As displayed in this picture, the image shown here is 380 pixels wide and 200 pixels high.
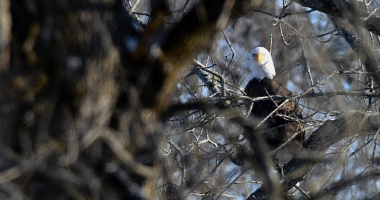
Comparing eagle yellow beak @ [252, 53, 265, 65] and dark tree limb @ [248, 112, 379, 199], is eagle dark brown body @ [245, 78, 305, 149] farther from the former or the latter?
eagle yellow beak @ [252, 53, 265, 65]

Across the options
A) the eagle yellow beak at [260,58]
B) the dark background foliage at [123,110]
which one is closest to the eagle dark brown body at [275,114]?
the eagle yellow beak at [260,58]

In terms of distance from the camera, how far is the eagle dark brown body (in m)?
3.97

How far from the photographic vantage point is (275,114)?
4547 mm

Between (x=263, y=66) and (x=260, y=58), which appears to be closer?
(x=263, y=66)

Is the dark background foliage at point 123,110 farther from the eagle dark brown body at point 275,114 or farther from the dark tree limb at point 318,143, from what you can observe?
the eagle dark brown body at point 275,114

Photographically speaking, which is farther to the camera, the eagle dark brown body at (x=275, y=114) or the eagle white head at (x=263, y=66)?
the eagle white head at (x=263, y=66)

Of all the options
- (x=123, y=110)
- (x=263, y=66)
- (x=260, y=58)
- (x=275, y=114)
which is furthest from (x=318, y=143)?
(x=260, y=58)

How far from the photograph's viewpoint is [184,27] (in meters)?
3.00

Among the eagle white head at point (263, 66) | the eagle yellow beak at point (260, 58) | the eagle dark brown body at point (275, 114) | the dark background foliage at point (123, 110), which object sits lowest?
the dark background foliage at point (123, 110)

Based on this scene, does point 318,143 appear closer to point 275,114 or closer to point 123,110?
point 275,114

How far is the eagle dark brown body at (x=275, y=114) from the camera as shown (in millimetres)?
3973

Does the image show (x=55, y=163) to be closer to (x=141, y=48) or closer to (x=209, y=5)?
(x=141, y=48)

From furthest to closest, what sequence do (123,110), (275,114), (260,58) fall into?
1. (260,58)
2. (275,114)
3. (123,110)

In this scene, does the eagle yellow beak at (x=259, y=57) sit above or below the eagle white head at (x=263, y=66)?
above
